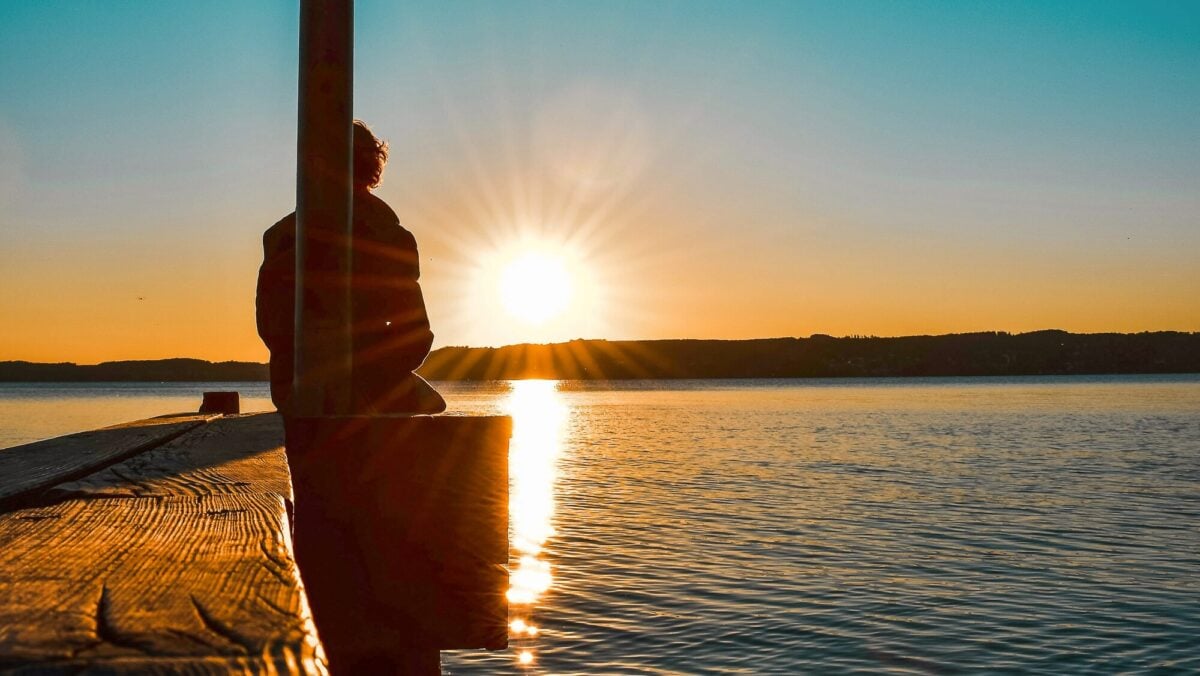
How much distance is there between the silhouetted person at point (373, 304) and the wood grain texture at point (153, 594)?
2571mm

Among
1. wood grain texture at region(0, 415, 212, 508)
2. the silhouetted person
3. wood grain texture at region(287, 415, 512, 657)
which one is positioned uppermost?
the silhouetted person

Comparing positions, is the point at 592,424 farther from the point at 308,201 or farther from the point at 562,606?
the point at 308,201

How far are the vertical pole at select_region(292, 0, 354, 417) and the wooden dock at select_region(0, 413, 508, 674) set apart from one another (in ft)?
1.26

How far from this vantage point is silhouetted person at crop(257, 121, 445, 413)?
439 centimetres

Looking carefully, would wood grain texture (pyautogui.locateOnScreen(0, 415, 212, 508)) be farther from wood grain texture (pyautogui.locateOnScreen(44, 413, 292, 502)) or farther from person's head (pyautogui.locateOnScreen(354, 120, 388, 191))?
person's head (pyautogui.locateOnScreen(354, 120, 388, 191))

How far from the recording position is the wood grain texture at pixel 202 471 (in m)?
2.20

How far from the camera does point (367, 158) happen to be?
4.47m

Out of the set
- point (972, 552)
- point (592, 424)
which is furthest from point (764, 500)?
point (592, 424)

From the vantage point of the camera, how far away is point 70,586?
1292 mm

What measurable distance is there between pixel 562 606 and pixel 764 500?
10445 mm

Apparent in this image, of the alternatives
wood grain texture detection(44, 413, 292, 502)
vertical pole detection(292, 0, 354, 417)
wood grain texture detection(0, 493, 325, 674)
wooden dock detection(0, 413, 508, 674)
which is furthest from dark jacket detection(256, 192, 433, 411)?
wood grain texture detection(0, 493, 325, 674)

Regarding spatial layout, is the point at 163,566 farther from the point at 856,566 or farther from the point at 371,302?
the point at 856,566

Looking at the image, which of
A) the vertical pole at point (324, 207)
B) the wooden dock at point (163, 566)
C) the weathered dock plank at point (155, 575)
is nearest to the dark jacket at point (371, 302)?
the vertical pole at point (324, 207)

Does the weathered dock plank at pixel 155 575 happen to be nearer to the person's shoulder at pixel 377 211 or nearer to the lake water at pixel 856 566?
the person's shoulder at pixel 377 211
